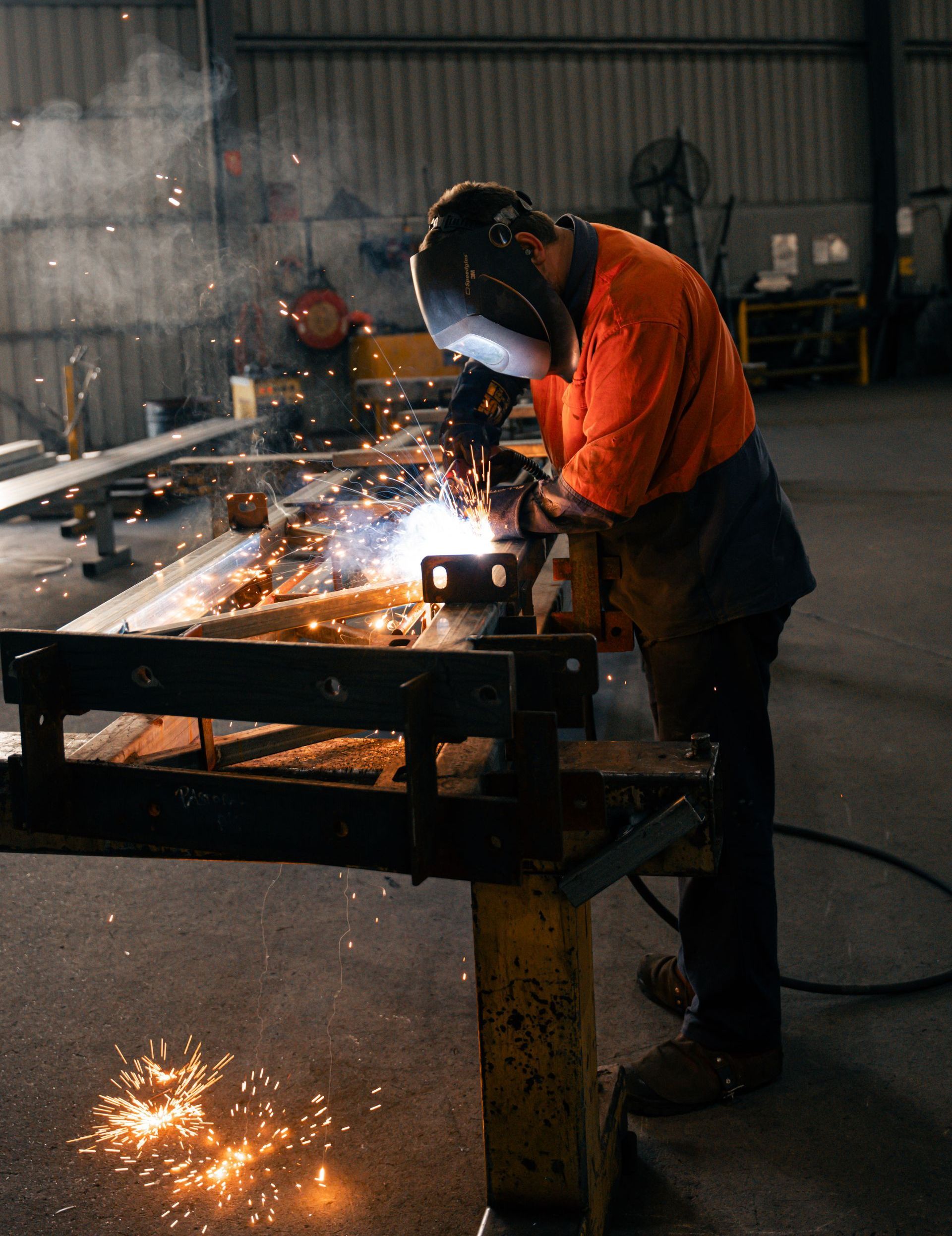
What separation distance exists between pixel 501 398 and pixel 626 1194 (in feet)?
4.83

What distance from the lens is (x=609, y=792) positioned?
4.28 feet

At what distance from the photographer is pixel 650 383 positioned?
1.70 m

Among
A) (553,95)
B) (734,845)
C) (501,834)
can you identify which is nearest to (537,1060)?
(501,834)

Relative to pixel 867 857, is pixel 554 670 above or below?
above

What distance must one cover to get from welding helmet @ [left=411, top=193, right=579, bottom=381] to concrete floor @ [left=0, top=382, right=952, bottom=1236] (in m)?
1.23

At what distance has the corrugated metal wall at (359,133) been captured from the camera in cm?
1081

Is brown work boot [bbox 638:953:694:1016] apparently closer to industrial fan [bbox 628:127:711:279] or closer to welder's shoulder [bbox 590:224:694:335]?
welder's shoulder [bbox 590:224:694:335]

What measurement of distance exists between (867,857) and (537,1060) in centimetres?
151

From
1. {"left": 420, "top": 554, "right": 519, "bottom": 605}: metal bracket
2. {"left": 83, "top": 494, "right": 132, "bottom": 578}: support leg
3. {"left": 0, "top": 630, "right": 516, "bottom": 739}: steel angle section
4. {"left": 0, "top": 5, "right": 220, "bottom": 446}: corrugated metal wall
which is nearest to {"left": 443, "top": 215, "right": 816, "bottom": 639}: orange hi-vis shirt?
{"left": 420, "top": 554, "right": 519, "bottom": 605}: metal bracket

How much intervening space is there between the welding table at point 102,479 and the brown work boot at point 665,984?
352 centimetres

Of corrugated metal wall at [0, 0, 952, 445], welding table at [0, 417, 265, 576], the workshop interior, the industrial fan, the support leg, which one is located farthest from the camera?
the industrial fan

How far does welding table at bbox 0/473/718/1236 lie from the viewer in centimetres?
117

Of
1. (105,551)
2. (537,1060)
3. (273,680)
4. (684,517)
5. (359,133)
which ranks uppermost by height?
(359,133)

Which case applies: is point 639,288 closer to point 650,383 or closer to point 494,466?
point 650,383
